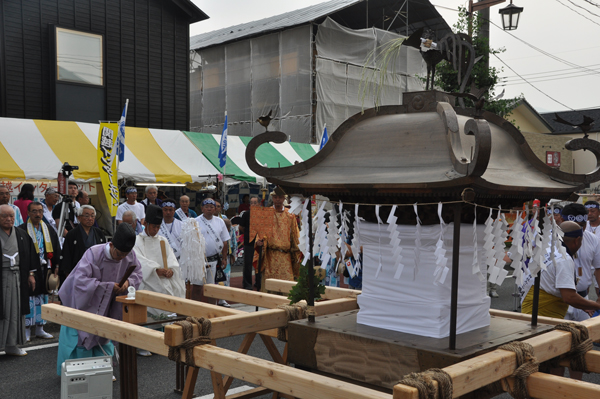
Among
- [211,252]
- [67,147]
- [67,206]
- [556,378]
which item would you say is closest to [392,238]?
[556,378]

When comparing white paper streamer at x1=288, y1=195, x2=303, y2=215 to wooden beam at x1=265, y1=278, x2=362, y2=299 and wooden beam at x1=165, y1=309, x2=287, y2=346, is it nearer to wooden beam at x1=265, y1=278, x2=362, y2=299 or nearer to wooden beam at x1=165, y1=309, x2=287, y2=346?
wooden beam at x1=165, y1=309, x2=287, y2=346

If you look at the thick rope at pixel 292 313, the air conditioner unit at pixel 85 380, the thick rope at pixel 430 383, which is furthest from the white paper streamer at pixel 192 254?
the thick rope at pixel 430 383

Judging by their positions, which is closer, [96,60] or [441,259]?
[441,259]

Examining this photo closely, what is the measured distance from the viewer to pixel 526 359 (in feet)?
8.87

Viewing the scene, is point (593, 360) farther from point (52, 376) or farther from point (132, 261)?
point (52, 376)

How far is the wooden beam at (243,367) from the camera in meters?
2.41

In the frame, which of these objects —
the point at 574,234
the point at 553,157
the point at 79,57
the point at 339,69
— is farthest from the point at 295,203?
the point at 553,157

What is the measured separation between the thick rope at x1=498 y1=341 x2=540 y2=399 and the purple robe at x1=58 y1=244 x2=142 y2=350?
152 inches

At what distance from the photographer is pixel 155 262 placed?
22.1 feet

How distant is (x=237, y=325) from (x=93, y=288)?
2456 millimetres

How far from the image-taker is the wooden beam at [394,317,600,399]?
2.32 m

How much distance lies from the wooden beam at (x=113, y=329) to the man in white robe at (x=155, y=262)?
2.63m

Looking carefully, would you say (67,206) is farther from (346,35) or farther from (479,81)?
(346,35)

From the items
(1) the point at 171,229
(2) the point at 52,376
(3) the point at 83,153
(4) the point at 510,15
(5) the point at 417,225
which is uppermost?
(4) the point at 510,15
